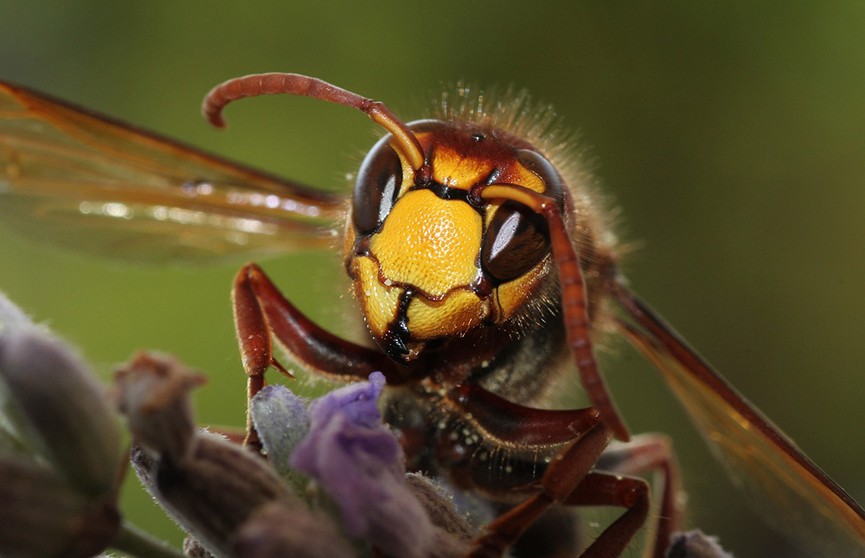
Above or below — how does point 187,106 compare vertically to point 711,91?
below

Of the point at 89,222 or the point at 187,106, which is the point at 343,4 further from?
the point at 89,222

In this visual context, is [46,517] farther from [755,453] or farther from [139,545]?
[755,453]

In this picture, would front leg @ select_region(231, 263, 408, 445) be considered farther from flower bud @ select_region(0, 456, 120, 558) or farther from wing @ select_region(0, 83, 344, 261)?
flower bud @ select_region(0, 456, 120, 558)

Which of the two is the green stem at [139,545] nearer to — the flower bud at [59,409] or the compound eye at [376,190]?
the flower bud at [59,409]

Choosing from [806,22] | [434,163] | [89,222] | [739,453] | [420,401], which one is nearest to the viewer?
[434,163]

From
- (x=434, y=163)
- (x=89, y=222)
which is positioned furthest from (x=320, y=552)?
(x=89, y=222)

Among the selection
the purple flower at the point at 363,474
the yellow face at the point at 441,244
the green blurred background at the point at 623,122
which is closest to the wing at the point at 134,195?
the yellow face at the point at 441,244

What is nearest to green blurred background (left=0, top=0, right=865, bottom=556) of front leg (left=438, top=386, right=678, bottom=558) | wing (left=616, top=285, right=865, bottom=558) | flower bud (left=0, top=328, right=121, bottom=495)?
wing (left=616, top=285, right=865, bottom=558)
